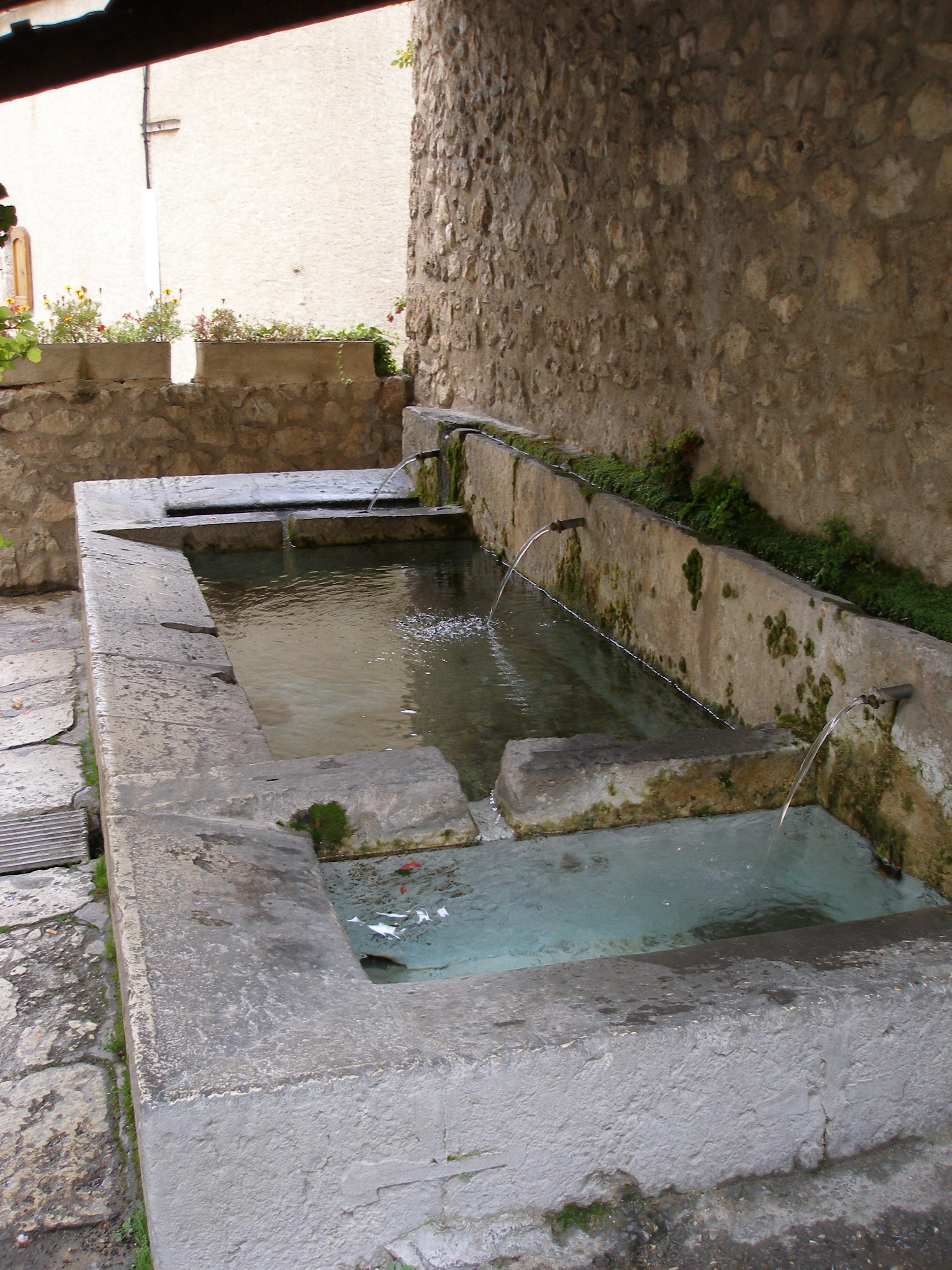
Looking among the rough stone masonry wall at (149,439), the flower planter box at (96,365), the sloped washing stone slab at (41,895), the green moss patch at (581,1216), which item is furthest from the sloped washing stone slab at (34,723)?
the flower planter box at (96,365)

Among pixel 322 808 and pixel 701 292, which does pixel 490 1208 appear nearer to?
pixel 322 808

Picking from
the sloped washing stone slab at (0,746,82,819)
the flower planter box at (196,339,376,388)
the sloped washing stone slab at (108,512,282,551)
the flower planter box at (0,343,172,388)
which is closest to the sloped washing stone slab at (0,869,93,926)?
the sloped washing stone slab at (0,746,82,819)

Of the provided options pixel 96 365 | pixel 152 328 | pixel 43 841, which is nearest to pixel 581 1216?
pixel 43 841

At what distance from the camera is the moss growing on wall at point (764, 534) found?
2475mm

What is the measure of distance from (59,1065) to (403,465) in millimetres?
4414

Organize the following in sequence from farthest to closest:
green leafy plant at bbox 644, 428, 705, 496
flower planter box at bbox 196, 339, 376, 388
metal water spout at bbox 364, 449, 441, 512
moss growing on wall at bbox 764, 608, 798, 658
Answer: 1. flower planter box at bbox 196, 339, 376, 388
2. metal water spout at bbox 364, 449, 441, 512
3. green leafy plant at bbox 644, 428, 705, 496
4. moss growing on wall at bbox 764, 608, 798, 658

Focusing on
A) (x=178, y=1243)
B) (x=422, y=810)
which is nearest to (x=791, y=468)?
(x=422, y=810)

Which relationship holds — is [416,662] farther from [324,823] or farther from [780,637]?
[324,823]

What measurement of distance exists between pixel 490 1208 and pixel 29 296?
1570 centimetres

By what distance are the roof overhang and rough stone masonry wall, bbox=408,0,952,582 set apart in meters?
1.28

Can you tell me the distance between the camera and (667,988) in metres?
1.56

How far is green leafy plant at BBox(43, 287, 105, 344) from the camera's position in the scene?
285 inches

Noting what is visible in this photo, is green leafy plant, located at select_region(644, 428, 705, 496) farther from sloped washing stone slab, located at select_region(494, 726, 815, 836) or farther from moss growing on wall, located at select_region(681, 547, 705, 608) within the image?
sloped washing stone slab, located at select_region(494, 726, 815, 836)

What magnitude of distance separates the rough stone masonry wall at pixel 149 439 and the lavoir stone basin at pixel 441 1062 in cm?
556
